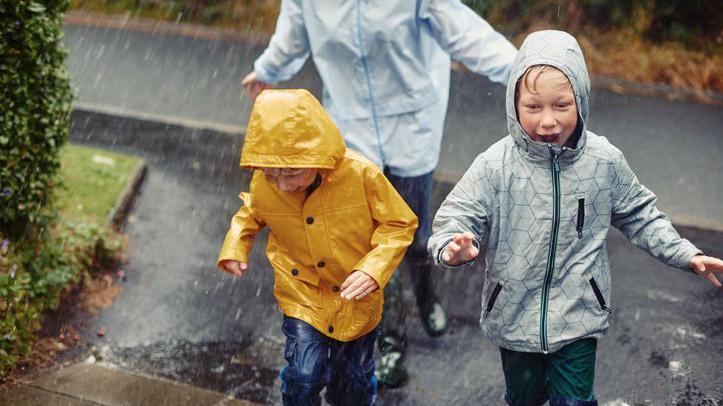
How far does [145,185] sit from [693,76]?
649 centimetres

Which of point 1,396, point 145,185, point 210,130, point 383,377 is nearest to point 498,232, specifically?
point 383,377

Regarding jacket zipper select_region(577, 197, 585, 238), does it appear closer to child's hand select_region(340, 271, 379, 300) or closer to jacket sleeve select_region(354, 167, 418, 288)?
jacket sleeve select_region(354, 167, 418, 288)

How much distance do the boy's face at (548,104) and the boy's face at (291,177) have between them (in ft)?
3.00

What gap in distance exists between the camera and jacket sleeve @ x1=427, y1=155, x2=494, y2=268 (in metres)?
3.70

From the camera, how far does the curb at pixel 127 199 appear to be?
23.3ft

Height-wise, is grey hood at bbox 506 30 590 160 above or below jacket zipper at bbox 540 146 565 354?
above

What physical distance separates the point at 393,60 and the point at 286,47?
0.69 m

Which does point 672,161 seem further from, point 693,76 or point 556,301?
point 556,301

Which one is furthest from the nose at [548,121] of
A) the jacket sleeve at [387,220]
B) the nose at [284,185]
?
the nose at [284,185]

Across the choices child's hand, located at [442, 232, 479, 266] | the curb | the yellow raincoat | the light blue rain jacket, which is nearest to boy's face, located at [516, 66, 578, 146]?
child's hand, located at [442, 232, 479, 266]

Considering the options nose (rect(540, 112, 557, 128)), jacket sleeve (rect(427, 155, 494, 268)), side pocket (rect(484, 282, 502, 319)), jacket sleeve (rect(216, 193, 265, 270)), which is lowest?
jacket sleeve (rect(216, 193, 265, 270))

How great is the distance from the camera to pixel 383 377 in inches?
199

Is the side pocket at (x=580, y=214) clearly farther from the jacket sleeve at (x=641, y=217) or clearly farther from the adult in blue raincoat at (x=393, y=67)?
the adult in blue raincoat at (x=393, y=67)

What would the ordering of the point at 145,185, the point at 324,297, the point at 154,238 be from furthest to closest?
the point at 145,185 → the point at 154,238 → the point at 324,297
